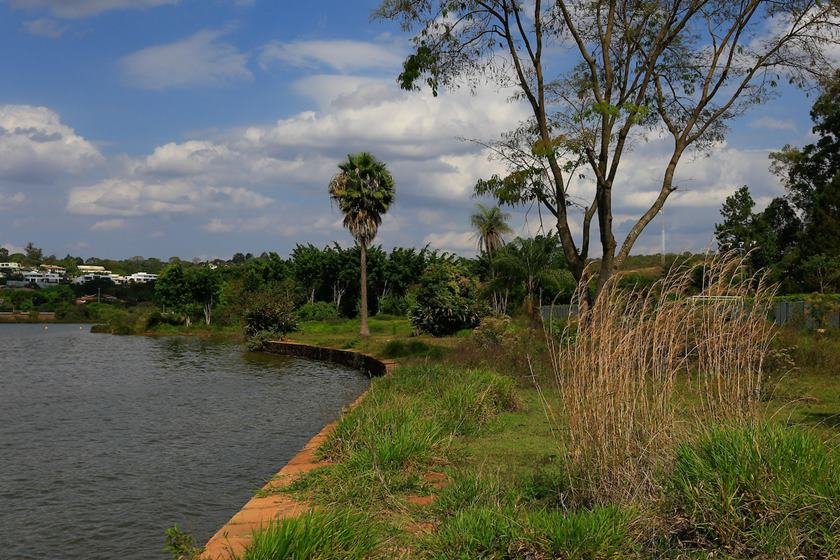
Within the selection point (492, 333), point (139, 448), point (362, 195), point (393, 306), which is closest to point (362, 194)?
point (362, 195)

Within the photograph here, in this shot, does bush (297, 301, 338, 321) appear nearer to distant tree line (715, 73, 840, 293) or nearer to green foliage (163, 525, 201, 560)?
distant tree line (715, 73, 840, 293)

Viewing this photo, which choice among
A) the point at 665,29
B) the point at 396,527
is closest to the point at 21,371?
the point at 665,29

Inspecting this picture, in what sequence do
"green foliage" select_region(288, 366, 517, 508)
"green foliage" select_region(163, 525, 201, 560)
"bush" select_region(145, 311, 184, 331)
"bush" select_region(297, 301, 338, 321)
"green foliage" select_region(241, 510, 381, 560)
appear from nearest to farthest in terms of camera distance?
"green foliage" select_region(241, 510, 381, 560), "green foliage" select_region(163, 525, 201, 560), "green foliage" select_region(288, 366, 517, 508), "bush" select_region(297, 301, 338, 321), "bush" select_region(145, 311, 184, 331)

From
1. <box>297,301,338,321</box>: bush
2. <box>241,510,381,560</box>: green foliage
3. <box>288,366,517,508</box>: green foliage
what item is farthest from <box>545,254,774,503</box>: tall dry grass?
<box>297,301,338,321</box>: bush

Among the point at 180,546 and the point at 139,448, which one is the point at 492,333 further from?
the point at 180,546

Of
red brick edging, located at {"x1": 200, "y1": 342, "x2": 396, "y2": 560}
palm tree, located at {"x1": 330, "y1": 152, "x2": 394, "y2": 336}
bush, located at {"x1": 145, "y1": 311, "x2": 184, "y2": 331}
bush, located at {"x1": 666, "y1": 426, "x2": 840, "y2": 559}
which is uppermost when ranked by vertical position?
palm tree, located at {"x1": 330, "y1": 152, "x2": 394, "y2": 336}

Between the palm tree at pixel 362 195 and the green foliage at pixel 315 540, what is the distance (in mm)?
31330

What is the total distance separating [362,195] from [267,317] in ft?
24.3

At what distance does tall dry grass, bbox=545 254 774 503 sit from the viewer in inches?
188

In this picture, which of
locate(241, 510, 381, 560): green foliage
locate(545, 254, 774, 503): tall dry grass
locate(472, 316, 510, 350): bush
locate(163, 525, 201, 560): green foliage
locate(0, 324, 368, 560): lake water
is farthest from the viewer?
locate(472, 316, 510, 350): bush

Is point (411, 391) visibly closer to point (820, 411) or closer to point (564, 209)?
point (820, 411)

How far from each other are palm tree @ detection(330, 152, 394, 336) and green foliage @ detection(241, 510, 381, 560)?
31330 mm

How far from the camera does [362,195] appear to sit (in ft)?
117

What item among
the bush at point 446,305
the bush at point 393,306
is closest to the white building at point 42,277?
the bush at point 393,306
